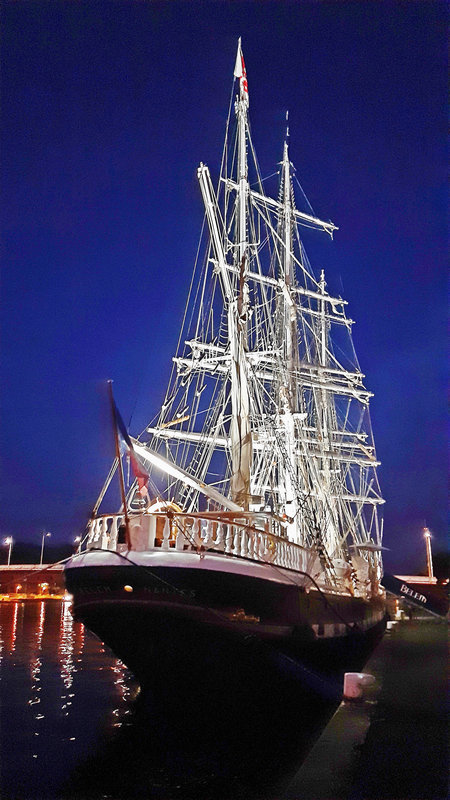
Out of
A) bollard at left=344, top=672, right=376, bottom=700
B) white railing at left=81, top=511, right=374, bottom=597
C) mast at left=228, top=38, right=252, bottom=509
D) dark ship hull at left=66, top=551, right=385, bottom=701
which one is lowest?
bollard at left=344, top=672, right=376, bottom=700

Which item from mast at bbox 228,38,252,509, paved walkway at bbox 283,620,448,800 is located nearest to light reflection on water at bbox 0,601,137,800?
paved walkway at bbox 283,620,448,800

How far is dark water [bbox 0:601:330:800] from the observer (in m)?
10.6

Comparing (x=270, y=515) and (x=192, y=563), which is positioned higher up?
(x=270, y=515)

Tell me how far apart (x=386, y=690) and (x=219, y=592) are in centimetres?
848

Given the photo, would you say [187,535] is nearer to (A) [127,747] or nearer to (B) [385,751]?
(A) [127,747]

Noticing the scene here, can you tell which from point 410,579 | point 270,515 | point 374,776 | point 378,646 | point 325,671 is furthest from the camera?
point 410,579

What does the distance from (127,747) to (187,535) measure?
462cm

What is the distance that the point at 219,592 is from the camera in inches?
549

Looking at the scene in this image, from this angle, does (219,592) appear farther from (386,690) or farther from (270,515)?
(386,690)

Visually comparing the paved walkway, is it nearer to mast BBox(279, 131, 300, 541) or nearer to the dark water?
the dark water

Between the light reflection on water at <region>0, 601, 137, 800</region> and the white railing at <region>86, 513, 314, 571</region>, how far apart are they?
4243 mm

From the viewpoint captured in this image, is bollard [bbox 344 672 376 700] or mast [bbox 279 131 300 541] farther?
mast [bbox 279 131 300 541]

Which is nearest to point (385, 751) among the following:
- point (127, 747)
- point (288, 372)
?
point (127, 747)

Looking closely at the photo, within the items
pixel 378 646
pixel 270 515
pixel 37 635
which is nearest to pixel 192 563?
pixel 270 515
